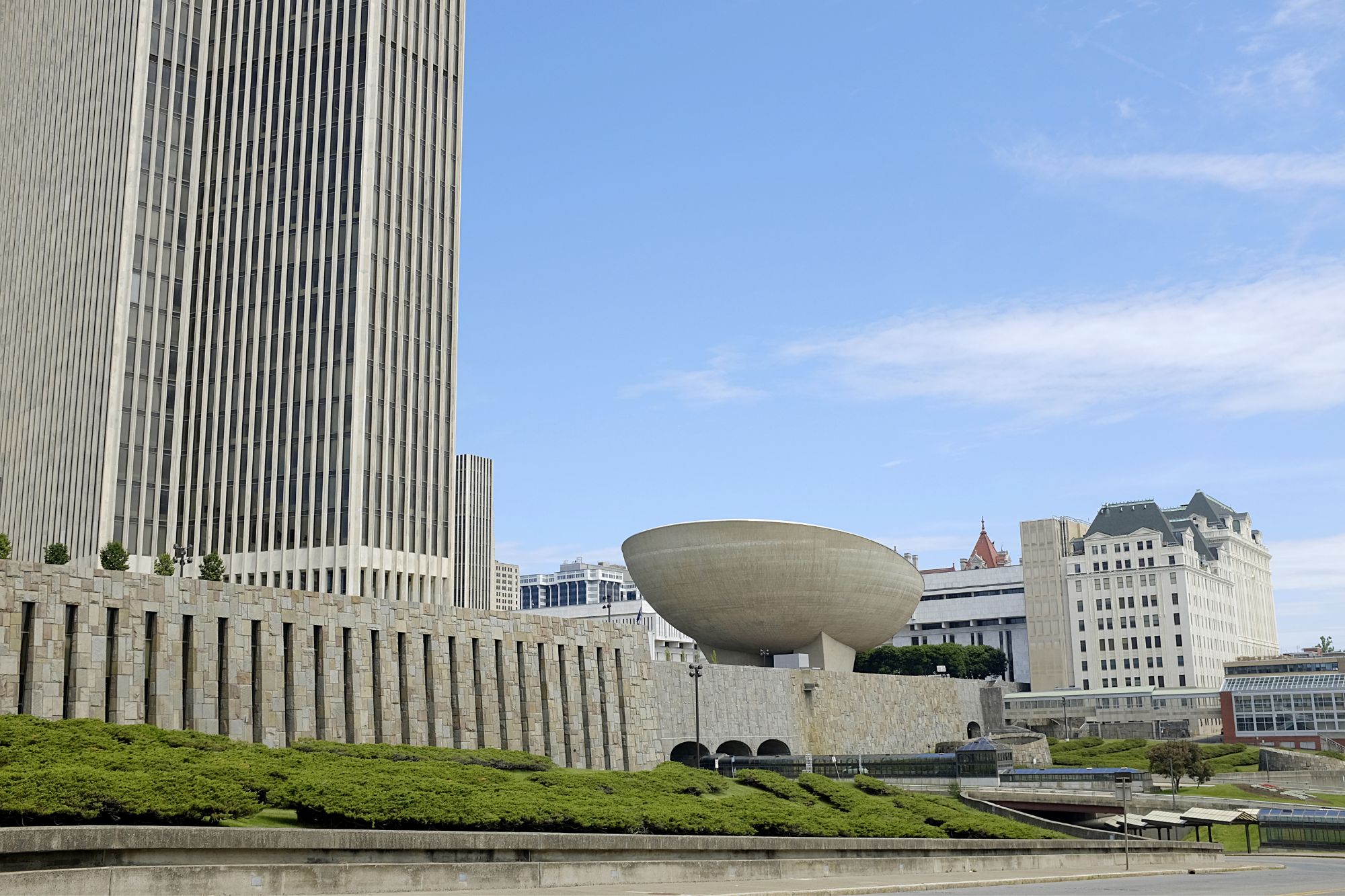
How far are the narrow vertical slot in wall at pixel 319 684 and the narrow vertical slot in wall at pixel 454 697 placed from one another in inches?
203

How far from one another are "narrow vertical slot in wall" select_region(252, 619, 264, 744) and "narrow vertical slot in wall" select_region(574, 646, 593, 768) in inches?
547

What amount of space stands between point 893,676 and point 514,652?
47.4 metres

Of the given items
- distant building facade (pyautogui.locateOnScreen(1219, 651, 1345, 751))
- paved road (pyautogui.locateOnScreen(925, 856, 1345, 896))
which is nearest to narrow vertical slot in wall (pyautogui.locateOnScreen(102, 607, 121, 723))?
paved road (pyautogui.locateOnScreen(925, 856, 1345, 896))

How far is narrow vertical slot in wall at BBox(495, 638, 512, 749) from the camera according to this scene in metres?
44.4

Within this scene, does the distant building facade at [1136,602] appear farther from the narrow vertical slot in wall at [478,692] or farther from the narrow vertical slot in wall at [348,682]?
the narrow vertical slot in wall at [348,682]

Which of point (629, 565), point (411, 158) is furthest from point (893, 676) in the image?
point (411, 158)

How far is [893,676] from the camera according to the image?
86.9m

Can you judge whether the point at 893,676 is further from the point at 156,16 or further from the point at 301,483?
the point at 156,16

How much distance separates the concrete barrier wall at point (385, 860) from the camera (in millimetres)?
17391

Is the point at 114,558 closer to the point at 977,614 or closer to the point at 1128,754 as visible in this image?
the point at 1128,754

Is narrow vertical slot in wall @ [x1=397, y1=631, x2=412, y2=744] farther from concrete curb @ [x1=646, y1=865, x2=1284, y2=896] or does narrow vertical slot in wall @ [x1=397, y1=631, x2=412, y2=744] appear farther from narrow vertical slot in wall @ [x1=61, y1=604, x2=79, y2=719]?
concrete curb @ [x1=646, y1=865, x2=1284, y2=896]

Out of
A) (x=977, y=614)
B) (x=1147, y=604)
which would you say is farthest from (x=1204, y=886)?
(x=977, y=614)

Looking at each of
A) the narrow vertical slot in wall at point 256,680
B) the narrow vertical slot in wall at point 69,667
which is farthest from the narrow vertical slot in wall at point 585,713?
the narrow vertical slot in wall at point 69,667

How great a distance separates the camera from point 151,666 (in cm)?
3522
